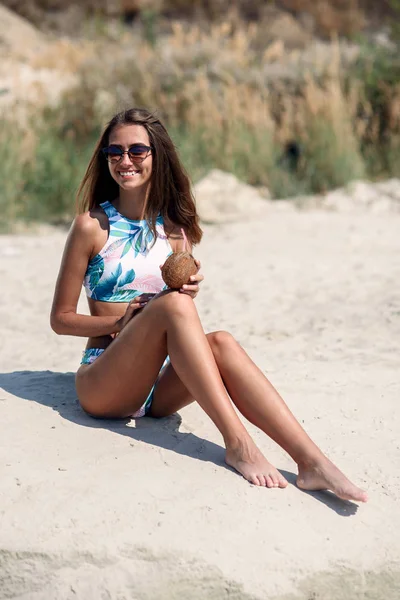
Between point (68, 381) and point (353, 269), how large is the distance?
9.38ft

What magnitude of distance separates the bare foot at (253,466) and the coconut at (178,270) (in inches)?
22.8

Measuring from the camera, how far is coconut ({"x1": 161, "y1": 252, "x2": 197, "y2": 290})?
3012 millimetres

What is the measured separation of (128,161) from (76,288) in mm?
504

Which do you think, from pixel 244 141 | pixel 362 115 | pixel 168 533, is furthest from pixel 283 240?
pixel 168 533

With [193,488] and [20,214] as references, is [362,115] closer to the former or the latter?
[20,214]

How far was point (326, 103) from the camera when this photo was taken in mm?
8852

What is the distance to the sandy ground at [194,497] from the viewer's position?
2.59 meters

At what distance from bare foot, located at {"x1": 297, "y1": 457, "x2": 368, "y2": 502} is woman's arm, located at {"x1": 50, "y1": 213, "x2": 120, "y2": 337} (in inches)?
32.6

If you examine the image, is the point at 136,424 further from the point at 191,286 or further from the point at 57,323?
the point at 191,286

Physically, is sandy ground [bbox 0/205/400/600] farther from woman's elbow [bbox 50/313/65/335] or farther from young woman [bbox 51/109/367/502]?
woman's elbow [bbox 50/313/65/335]

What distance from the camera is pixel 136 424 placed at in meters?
3.34

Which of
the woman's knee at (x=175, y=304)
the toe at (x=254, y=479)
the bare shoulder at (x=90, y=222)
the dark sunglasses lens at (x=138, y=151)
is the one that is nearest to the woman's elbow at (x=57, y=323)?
the bare shoulder at (x=90, y=222)

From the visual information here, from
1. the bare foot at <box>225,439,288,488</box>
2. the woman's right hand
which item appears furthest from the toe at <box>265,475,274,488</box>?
the woman's right hand

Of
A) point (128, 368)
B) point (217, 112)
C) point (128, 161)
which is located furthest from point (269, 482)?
point (217, 112)
